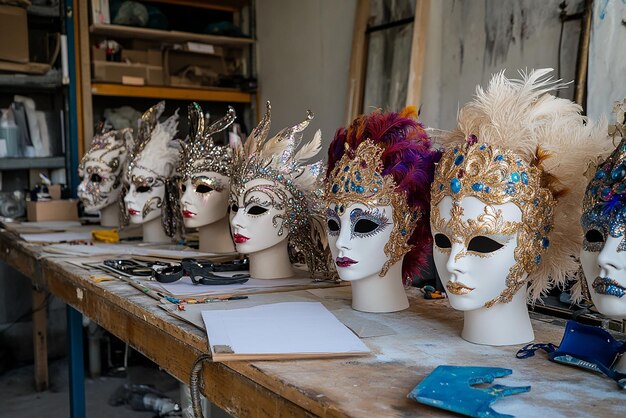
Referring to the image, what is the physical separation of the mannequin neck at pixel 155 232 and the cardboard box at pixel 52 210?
1293 millimetres

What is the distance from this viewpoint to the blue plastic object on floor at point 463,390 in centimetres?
105

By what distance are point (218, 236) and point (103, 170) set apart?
102cm

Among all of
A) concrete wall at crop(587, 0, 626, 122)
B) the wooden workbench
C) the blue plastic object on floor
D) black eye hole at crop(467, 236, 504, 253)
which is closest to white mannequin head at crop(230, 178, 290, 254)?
the wooden workbench

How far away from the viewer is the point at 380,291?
5.77 ft

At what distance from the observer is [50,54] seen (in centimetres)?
457

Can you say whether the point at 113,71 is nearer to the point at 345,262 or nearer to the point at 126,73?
the point at 126,73

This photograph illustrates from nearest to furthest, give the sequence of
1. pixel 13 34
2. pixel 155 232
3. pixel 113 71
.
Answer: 1. pixel 155 232
2. pixel 13 34
3. pixel 113 71

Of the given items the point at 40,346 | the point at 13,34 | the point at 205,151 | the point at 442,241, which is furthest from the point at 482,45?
the point at 40,346

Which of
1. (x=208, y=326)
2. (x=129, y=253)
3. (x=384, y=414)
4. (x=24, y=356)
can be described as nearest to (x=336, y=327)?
(x=208, y=326)

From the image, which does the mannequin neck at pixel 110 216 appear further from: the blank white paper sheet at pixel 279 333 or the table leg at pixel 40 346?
the blank white paper sheet at pixel 279 333

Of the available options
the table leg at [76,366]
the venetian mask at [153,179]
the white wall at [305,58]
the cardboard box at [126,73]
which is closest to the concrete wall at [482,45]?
the white wall at [305,58]

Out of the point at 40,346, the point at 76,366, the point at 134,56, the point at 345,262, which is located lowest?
the point at 40,346

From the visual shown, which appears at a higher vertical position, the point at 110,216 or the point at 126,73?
the point at 126,73

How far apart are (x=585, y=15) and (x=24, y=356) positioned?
392cm
